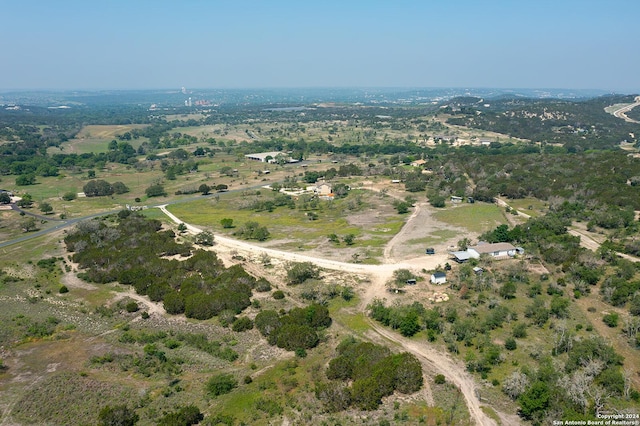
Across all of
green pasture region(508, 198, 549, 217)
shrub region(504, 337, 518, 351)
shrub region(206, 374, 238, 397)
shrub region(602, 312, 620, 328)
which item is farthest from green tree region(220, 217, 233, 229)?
shrub region(602, 312, 620, 328)

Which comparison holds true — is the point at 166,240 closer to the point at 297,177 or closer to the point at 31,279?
the point at 31,279

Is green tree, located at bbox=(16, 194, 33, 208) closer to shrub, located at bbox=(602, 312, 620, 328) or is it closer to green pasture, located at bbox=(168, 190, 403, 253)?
green pasture, located at bbox=(168, 190, 403, 253)

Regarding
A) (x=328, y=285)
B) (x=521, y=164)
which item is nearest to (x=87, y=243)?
(x=328, y=285)

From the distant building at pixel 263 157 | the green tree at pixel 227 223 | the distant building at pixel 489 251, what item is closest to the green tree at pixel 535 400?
the distant building at pixel 489 251

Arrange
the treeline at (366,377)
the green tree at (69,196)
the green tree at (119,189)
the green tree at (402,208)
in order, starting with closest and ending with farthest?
the treeline at (366,377), the green tree at (402,208), the green tree at (69,196), the green tree at (119,189)

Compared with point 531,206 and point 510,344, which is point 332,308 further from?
point 531,206

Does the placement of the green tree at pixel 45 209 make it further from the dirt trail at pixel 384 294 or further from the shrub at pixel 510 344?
the shrub at pixel 510 344

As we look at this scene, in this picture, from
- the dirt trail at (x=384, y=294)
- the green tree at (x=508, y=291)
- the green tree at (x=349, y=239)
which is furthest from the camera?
the green tree at (x=349, y=239)
